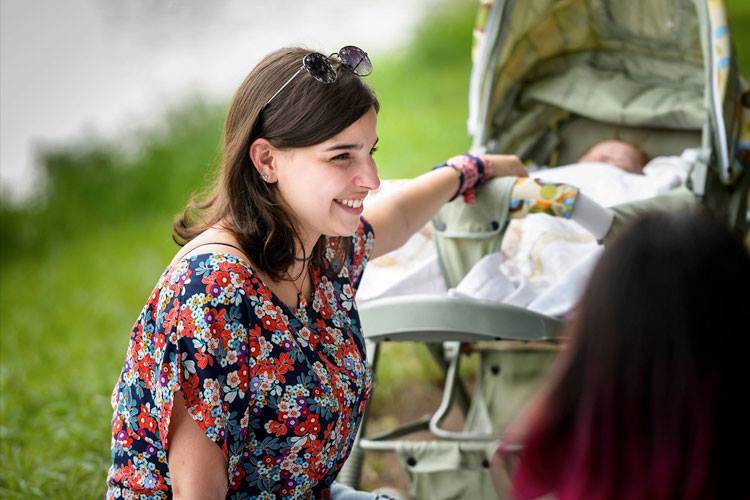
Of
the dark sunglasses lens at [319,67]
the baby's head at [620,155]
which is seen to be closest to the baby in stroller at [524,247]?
the baby's head at [620,155]

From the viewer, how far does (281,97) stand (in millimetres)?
1532

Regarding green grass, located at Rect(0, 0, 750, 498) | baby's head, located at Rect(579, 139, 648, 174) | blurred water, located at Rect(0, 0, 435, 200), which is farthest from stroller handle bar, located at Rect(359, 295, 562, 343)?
blurred water, located at Rect(0, 0, 435, 200)

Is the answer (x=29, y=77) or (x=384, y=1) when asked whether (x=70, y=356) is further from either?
(x=384, y=1)

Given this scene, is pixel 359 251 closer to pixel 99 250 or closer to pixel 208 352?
pixel 208 352

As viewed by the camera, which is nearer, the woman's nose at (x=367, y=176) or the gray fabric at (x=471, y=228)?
the woman's nose at (x=367, y=176)

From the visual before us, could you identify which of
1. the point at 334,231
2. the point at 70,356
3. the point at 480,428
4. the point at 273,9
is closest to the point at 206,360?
the point at 334,231

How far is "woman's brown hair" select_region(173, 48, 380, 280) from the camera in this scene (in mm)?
1532

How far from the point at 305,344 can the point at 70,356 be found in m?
2.51

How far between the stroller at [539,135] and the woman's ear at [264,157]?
16.7 inches

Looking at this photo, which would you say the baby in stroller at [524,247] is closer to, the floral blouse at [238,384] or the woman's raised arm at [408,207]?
the woman's raised arm at [408,207]

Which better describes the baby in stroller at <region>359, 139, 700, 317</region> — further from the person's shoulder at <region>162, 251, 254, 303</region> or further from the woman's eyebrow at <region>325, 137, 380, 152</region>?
the person's shoulder at <region>162, 251, 254, 303</region>

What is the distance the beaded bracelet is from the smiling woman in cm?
48

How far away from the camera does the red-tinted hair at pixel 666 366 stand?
3.01 feet

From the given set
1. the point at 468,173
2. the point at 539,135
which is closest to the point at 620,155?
the point at 539,135
